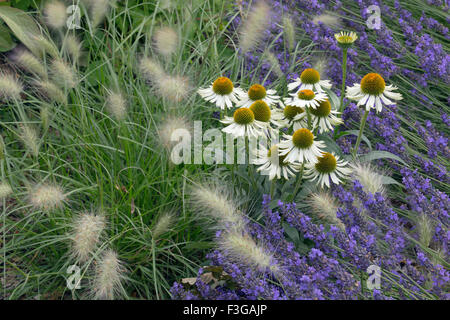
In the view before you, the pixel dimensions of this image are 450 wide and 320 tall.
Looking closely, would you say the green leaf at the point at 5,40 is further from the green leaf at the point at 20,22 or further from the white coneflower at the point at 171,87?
the white coneflower at the point at 171,87

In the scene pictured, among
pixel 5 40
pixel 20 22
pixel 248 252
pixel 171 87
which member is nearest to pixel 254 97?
pixel 171 87

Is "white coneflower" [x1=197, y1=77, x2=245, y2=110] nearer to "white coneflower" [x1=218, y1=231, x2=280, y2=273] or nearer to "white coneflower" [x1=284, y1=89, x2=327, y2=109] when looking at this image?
"white coneflower" [x1=284, y1=89, x2=327, y2=109]

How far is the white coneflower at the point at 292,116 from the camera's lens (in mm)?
2240

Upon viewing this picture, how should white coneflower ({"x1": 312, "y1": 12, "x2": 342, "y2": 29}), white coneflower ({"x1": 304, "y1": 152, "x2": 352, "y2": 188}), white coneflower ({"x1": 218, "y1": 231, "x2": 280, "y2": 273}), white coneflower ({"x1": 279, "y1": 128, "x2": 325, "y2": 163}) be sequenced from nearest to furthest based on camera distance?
1. white coneflower ({"x1": 218, "y1": 231, "x2": 280, "y2": 273})
2. white coneflower ({"x1": 279, "y1": 128, "x2": 325, "y2": 163})
3. white coneflower ({"x1": 304, "y1": 152, "x2": 352, "y2": 188})
4. white coneflower ({"x1": 312, "y1": 12, "x2": 342, "y2": 29})

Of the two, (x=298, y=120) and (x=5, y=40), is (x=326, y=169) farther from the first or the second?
(x=5, y=40)

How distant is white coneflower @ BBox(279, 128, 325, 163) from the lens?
1.98m

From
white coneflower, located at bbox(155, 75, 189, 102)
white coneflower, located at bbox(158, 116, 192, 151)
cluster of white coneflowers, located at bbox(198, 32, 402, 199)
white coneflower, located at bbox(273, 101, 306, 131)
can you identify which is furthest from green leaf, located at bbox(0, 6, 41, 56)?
white coneflower, located at bbox(273, 101, 306, 131)

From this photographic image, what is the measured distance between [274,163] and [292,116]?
0.99 feet

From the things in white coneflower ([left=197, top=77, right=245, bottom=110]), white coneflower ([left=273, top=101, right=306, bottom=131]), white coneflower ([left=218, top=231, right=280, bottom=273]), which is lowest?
white coneflower ([left=218, top=231, right=280, bottom=273])

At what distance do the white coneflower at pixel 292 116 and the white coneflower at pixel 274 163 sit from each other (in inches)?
7.7

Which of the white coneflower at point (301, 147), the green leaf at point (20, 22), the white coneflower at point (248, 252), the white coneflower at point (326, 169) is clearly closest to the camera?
the white coneflower at point (248, 252)

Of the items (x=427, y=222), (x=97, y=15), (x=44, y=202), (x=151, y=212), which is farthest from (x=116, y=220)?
(x=427, y=222)

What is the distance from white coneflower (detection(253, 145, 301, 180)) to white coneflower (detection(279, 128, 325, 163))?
62 mm

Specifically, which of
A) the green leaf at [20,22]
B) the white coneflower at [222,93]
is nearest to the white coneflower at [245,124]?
the white coneflower at [222,93]
